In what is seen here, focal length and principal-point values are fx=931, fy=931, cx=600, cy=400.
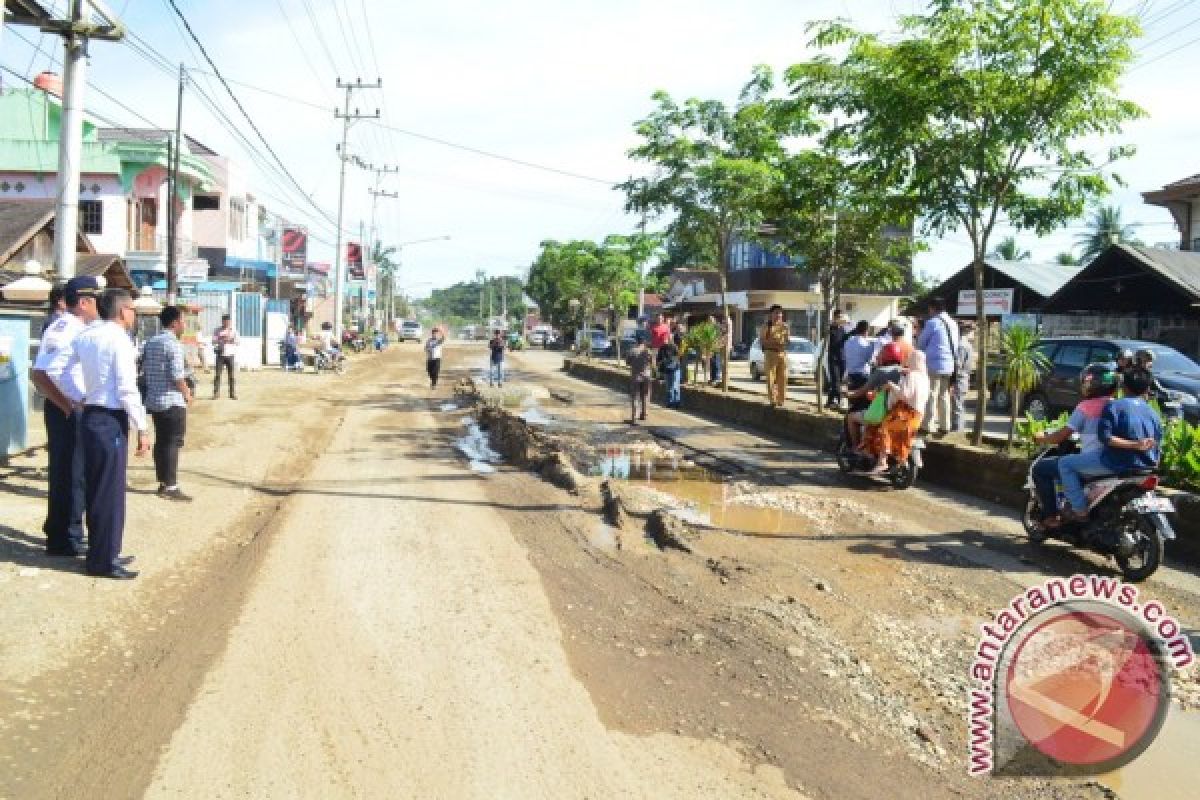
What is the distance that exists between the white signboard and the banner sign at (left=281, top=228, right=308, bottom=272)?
4205cm

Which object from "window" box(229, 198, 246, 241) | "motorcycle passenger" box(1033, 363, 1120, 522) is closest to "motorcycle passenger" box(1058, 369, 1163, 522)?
"motorcycle passenger" box(1033, 363, 1120, 522)

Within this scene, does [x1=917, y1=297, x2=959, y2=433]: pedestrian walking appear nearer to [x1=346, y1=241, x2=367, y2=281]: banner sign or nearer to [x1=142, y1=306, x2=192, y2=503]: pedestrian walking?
[x1=142, y1=306, x2=192, y2=503]: pedestrian walking

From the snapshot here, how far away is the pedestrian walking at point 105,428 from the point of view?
587cm

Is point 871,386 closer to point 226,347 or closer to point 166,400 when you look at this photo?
point 166,400

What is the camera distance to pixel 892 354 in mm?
10297

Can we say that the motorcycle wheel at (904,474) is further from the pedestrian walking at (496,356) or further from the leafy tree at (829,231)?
the pedestrian walking at (496,356)

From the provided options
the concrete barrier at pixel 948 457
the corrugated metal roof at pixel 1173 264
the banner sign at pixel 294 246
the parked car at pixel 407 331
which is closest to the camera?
the concrete barrier at pixel 948 457

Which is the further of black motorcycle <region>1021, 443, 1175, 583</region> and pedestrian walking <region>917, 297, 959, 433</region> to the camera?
pedestrian walking <region>917, 297, 959, 433</region>

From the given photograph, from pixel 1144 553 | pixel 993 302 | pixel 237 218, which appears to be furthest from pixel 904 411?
pixel 237 218

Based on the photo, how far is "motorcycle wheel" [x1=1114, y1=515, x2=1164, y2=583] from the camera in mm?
6508

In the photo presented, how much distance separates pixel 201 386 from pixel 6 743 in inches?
793

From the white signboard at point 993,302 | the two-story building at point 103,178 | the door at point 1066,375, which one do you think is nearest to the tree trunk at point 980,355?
the door at point 1066,375

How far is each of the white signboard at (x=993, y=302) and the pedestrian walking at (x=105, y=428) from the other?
26.9 metres

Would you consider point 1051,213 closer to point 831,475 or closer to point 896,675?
point 831,475
